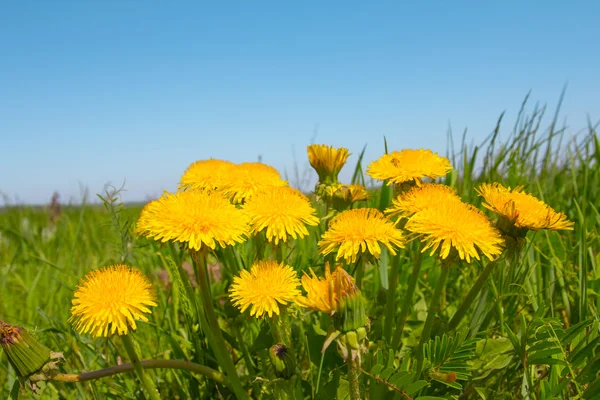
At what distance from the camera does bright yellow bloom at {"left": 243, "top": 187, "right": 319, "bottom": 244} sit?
138cm

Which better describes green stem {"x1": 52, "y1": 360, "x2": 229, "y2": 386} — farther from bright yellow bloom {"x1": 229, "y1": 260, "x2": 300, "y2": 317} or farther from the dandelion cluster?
bright yellow bloom {"x1": 229, "y1": 260, "x2": 300, "y2": 317}

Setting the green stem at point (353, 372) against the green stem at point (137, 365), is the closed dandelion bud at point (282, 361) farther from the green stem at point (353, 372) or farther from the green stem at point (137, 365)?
the green stem at point (137, 365)

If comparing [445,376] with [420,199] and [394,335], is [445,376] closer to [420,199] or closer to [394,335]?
[394,335]

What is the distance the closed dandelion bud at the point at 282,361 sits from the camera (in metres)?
1.24

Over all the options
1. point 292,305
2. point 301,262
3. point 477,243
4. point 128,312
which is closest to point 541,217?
point 477,243

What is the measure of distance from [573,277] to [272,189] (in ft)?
4.67

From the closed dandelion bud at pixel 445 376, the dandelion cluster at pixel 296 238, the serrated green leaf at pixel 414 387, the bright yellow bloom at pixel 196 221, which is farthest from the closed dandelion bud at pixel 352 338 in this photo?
the bright yellow bloom at pixel 196 221

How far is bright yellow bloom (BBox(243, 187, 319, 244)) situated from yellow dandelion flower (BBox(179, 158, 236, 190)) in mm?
292

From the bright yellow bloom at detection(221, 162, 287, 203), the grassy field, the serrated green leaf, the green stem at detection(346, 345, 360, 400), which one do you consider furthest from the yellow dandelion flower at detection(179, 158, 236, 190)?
the serrated green leaf

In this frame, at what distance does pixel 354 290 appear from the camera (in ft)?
3.45

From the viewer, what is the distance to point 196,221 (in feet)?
4.18

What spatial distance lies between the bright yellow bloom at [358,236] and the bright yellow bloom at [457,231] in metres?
0.08

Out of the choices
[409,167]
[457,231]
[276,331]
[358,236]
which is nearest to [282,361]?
[276,331]

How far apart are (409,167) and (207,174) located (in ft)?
2.55
